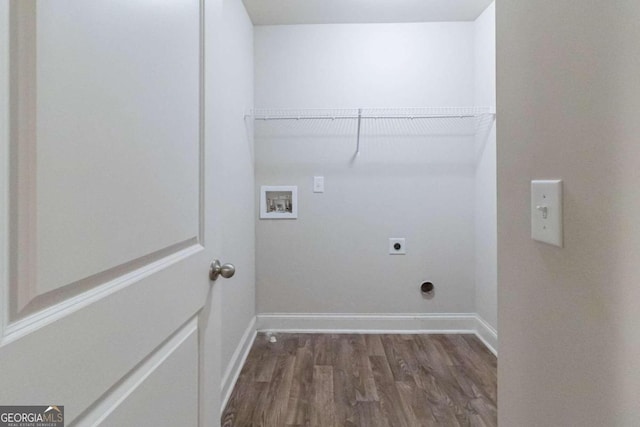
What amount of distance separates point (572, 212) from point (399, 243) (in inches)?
85.0

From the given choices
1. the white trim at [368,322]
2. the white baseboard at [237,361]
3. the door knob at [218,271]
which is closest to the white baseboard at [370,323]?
the white trim at [368,322]

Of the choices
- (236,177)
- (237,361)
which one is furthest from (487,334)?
(236,177)

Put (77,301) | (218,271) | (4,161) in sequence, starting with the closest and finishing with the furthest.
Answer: (4,161) → (77,301) → (218,271)

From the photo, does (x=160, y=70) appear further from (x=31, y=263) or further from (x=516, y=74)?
(x=516, y=74)

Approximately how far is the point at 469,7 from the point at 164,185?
260 cm

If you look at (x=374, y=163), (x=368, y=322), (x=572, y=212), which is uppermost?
(x=374, y=163)

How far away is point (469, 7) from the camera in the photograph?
245 centimetres

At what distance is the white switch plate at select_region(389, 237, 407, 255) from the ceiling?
164 centimetres

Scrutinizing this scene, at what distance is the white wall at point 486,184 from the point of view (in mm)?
2346

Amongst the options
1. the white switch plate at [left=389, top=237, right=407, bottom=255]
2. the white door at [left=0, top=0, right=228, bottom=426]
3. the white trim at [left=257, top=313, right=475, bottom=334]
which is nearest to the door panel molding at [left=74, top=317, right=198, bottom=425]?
the white door at [left=0, top=0, right=228, bottom=426]

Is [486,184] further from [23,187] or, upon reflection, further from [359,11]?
[23,187]

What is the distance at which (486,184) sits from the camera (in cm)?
244

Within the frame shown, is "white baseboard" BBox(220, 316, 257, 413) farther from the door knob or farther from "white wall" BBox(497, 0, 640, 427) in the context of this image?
"white wall" BBox(497, 0, 640, 427)

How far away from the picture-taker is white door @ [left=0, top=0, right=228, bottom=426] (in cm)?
39
